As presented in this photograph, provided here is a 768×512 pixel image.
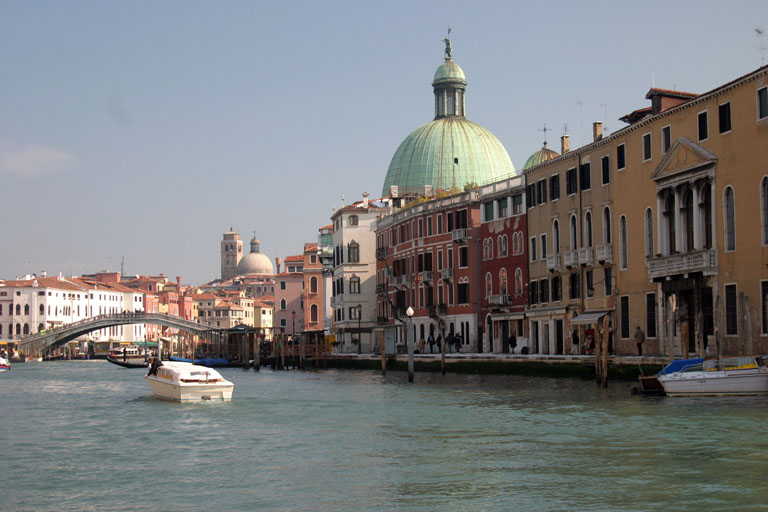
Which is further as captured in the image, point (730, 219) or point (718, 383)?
point (730, 219)

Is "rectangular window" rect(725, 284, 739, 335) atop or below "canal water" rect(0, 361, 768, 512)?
atop

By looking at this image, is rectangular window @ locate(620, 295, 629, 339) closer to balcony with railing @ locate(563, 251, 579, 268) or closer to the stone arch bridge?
balcony with railing @ locate(563, 251, 579, 268)

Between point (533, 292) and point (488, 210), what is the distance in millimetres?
5900

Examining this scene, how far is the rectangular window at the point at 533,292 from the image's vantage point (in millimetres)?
43250

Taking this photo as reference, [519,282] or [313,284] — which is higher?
[313,284]

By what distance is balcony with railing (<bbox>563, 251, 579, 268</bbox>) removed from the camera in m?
39.0

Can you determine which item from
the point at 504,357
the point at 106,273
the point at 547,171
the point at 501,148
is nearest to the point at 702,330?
the point at 504,357

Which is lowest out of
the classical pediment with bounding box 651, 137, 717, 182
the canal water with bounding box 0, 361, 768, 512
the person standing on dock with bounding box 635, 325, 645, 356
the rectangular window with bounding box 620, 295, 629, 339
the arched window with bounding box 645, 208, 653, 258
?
the canal water with bounding box 0, 361, 768, 512

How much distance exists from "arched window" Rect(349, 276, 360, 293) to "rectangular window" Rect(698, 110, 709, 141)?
116 ft

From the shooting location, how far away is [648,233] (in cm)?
3356

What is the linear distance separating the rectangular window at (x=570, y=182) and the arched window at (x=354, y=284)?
25.6m

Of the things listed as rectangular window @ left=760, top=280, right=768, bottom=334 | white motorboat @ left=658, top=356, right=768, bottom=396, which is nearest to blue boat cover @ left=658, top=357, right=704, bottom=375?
white motorboat @ left=658, top=356, right=768, bottom=396

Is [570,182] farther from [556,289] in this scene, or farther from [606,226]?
[556,289]

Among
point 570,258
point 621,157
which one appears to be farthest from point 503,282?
point 621,157
